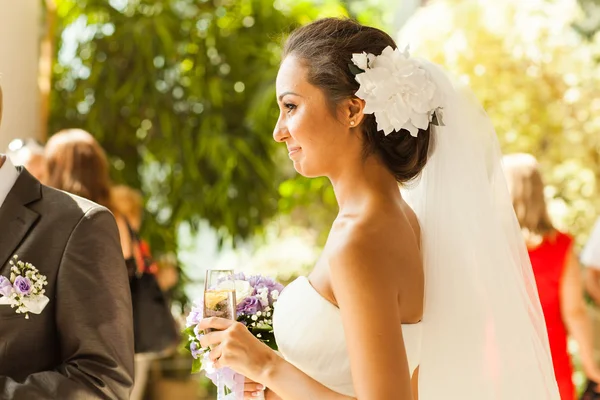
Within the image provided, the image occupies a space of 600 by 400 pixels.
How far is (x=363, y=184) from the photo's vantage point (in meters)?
2.09

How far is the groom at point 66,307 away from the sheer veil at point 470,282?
2.41 feet

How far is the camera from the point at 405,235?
202 centimetres

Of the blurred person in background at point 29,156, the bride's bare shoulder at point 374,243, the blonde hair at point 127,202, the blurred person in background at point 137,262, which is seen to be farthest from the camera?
the blonde hair at point 127,202

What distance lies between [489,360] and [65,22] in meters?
5.50

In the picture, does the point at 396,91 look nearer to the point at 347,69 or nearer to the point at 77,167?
the point at 347,69

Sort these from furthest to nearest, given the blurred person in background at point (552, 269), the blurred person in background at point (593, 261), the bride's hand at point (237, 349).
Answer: the blurred person in background at point (593, 261) → the blurred person in background at point (552, 269) → the bride's hand at point (237, 349)

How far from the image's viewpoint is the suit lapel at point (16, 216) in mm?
2078

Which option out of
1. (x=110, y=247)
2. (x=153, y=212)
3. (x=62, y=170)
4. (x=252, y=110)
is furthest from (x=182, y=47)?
(x=110, y=247)

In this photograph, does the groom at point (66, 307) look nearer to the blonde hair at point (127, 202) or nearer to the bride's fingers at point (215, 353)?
the bride's fingers at point (215, 353)

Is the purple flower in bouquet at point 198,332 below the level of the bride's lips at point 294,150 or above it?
below

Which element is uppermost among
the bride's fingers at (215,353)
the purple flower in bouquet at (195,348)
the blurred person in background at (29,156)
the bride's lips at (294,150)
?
the blurred person in background at (29,156)

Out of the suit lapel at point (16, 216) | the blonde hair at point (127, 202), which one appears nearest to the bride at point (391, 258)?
the suit lapel at point (16, 216)

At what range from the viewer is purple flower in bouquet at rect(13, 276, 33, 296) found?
1981mm

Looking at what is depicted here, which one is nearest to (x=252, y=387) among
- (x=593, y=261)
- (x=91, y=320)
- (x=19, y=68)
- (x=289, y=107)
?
(x=91, y=320)
